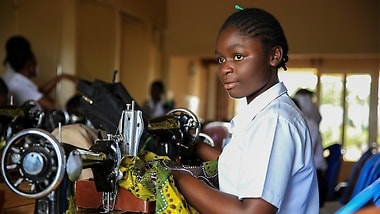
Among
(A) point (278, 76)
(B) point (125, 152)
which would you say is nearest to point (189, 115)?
(B) point (125, 152)

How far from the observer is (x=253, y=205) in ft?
3.82

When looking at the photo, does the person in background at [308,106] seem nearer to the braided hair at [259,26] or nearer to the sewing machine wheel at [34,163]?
the braided hair at [259,26]

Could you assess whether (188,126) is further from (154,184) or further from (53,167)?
(53,167)

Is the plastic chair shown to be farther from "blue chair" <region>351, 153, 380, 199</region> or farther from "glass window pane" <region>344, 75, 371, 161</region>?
"glass window pane" <region>344, 75, 371, 161</region>

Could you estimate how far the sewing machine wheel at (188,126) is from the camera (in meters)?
1.91

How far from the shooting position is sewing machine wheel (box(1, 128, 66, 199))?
3.55ft

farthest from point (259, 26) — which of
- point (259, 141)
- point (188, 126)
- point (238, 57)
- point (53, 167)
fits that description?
point (188, 126)

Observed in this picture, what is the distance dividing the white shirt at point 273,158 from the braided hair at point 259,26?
115 mm

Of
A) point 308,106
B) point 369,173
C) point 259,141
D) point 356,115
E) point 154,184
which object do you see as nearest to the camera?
point 259,141

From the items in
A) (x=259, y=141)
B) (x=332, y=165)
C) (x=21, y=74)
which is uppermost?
(x=21, y=74)

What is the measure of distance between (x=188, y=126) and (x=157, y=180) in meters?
0.72

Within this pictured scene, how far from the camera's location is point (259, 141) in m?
1.19

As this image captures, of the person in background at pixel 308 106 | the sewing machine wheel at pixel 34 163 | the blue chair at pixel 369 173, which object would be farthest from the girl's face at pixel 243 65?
the person in background at pixel 308 106

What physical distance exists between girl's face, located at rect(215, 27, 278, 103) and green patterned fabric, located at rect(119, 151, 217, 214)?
0.26 m
